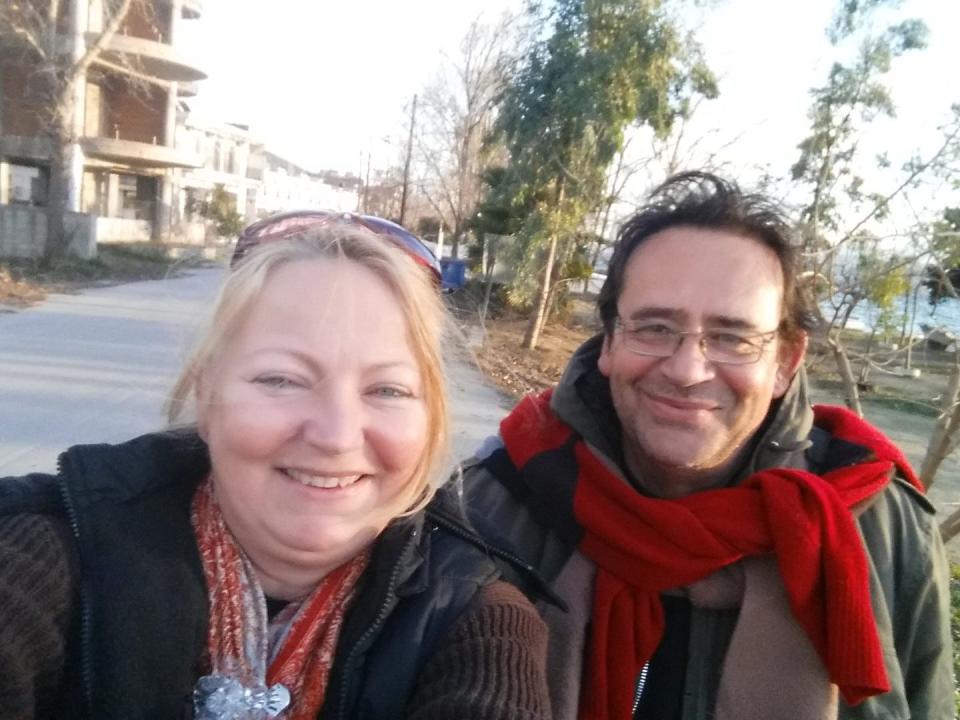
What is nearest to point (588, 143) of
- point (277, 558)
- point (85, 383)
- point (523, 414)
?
point (85, 383)

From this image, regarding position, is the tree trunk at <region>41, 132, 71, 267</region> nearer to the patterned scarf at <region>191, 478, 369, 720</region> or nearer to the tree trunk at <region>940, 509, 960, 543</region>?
the tree trunk at <region>940, 509, 960, 543</region>

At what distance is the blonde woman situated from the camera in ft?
4.07

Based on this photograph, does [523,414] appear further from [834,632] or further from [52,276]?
[52,276]

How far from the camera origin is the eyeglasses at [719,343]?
1.77 meters

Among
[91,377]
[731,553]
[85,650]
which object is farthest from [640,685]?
[91,377]

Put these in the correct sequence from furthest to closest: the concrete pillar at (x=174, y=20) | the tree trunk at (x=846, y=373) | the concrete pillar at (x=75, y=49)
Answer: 1. the concrete pillar at (x=174, y=20)
2. the concrete pillar at (x=75, y=49)
3. the tree trunk at (x=846, y=373)

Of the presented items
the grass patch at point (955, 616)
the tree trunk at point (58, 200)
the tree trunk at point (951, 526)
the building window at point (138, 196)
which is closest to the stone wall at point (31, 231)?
the tree trunk at point (58, 200)

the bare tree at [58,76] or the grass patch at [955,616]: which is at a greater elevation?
the bare tree at [58,76]

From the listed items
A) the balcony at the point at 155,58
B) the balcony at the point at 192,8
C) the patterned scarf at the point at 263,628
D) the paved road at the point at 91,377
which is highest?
the balcony at the point at 192,8

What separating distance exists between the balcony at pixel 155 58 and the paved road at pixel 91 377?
567 inches

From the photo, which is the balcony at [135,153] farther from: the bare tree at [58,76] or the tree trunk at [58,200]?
the tree trunk at [58,200]

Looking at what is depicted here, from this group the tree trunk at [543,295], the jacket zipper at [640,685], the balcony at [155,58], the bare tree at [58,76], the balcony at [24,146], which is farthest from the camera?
the balcony at [24,146]

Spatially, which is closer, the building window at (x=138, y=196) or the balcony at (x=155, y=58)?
the balcony at (x=155, y=58)

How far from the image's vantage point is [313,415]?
1.30 metres
